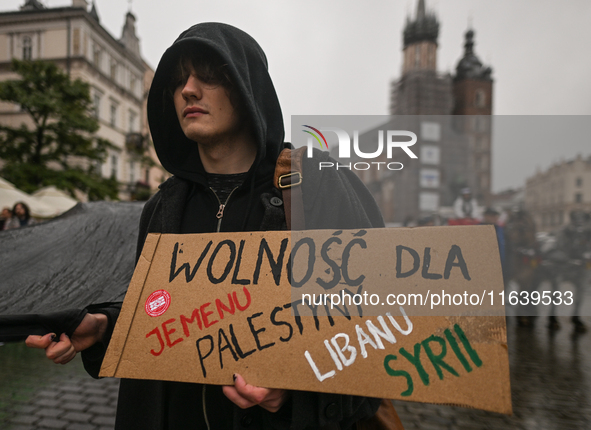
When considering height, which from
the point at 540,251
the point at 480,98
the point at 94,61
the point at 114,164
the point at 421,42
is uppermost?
the point at 480,98

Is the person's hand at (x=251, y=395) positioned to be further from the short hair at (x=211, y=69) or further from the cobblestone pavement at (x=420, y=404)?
the cobblestone pavement at (x=420, y=404)

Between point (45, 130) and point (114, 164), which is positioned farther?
point (114, 164)

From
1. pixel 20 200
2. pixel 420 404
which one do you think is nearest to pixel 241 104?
pixel 420 404

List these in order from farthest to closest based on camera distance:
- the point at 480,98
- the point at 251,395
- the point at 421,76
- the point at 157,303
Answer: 1. the point at 480,98
2. the point at 421,76
3. the point at 157,303
4. the point at 251,395

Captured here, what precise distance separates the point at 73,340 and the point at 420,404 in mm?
3188

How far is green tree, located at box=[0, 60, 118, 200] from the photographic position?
1725 centimetres

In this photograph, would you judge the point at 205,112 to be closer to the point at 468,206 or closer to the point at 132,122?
the point at 468,206

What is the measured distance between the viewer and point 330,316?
94cm

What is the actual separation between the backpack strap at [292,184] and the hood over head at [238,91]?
0.14 m

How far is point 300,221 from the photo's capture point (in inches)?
46.4

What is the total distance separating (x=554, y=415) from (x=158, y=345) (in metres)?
3.59

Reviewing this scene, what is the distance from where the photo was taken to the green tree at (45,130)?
679 inches

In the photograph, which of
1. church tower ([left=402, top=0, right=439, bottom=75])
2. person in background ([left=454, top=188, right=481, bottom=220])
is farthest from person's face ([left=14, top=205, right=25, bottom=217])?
church tower ([left=402, top=0, right=439, bottom=75])

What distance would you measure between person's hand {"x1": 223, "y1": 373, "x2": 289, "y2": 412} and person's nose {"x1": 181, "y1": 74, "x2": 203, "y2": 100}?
2.98 ft
